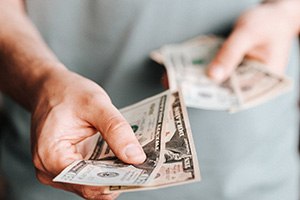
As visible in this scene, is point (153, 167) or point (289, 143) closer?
point (153, 167)

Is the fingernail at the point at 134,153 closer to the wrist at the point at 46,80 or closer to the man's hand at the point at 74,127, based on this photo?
→ the man's hand at the point at 74,127

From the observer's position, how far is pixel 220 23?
1.19 metres

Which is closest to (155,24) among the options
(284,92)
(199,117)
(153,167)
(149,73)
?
(149,73)

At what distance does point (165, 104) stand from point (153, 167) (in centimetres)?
17

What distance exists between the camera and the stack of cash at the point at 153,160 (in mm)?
735

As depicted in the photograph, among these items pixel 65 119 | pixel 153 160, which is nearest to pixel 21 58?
pixel 65 119

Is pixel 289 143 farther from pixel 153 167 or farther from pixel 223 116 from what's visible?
pixel 153 167

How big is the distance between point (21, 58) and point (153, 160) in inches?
14.3

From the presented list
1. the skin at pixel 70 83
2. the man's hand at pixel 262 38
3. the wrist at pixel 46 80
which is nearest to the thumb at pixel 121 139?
the skin at pixel 70 83

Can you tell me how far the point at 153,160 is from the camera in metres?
0.78

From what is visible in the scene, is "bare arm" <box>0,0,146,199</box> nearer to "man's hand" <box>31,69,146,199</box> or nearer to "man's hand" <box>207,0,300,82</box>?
"man's hand" <box>31,69,146,199</box>

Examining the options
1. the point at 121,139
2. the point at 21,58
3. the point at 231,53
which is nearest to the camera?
the point at 121,139

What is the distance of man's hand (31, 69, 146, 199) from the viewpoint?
0.75 m

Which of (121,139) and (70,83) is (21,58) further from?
(121,139)
